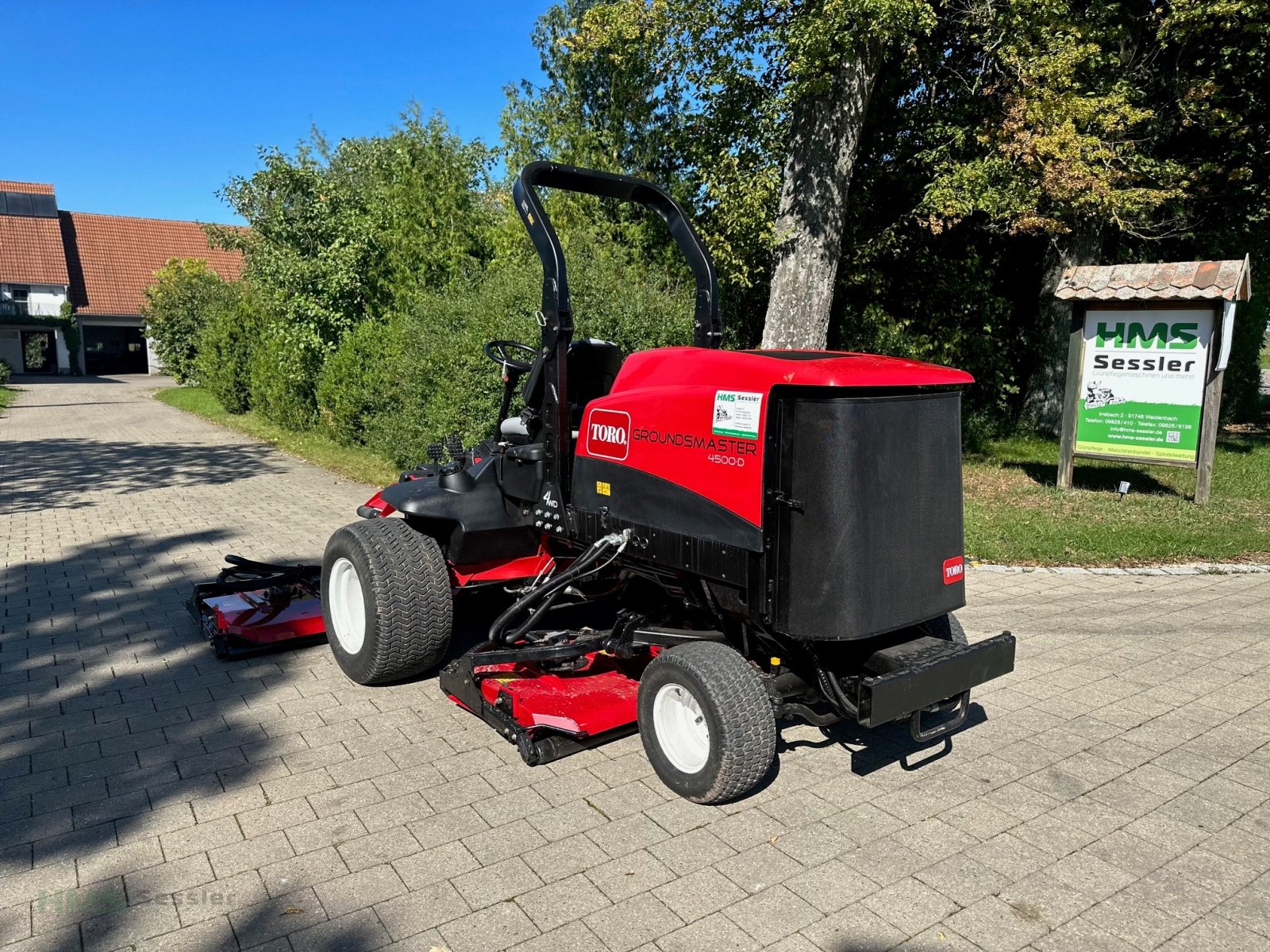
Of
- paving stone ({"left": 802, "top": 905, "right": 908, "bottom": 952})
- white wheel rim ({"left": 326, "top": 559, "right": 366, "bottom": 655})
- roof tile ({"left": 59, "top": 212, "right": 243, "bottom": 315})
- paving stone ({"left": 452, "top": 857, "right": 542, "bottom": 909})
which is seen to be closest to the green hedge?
white wheel rim ({"left": 326, "top": 559, "right": 366, "bottom": 655})

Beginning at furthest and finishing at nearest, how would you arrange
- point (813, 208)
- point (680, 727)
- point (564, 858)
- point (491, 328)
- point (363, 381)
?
point (363, 381)
point (813, 208)
point (491, 328)
point (680, 727)
point (564, 858)

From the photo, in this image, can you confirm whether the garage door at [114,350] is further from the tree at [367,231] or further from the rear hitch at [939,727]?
the rear hitch at [939,727]

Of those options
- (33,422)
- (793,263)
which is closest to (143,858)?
(793,263)

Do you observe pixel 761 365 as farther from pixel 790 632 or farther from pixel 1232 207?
pixel 1232 207

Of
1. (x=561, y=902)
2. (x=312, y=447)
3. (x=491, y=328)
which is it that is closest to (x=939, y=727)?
(x=561, y=902)

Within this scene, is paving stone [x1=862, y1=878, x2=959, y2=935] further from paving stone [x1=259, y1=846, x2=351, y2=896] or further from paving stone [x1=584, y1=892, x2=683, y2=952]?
paving stone [x1=259, y1=846, x2=351, y2=896]

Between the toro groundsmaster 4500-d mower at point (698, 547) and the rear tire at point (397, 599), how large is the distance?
11mm

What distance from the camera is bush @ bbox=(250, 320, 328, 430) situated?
15.0 m

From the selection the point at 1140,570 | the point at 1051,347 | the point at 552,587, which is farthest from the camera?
the point at 1051,347

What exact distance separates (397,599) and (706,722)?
5.63 feet

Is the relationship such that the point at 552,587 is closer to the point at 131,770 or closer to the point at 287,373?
the point at 131,770

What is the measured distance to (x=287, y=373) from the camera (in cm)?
1595

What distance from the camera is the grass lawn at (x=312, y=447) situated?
11.8 metres

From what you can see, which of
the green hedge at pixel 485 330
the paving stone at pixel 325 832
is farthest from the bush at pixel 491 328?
the paving stone at pixel 325 832
